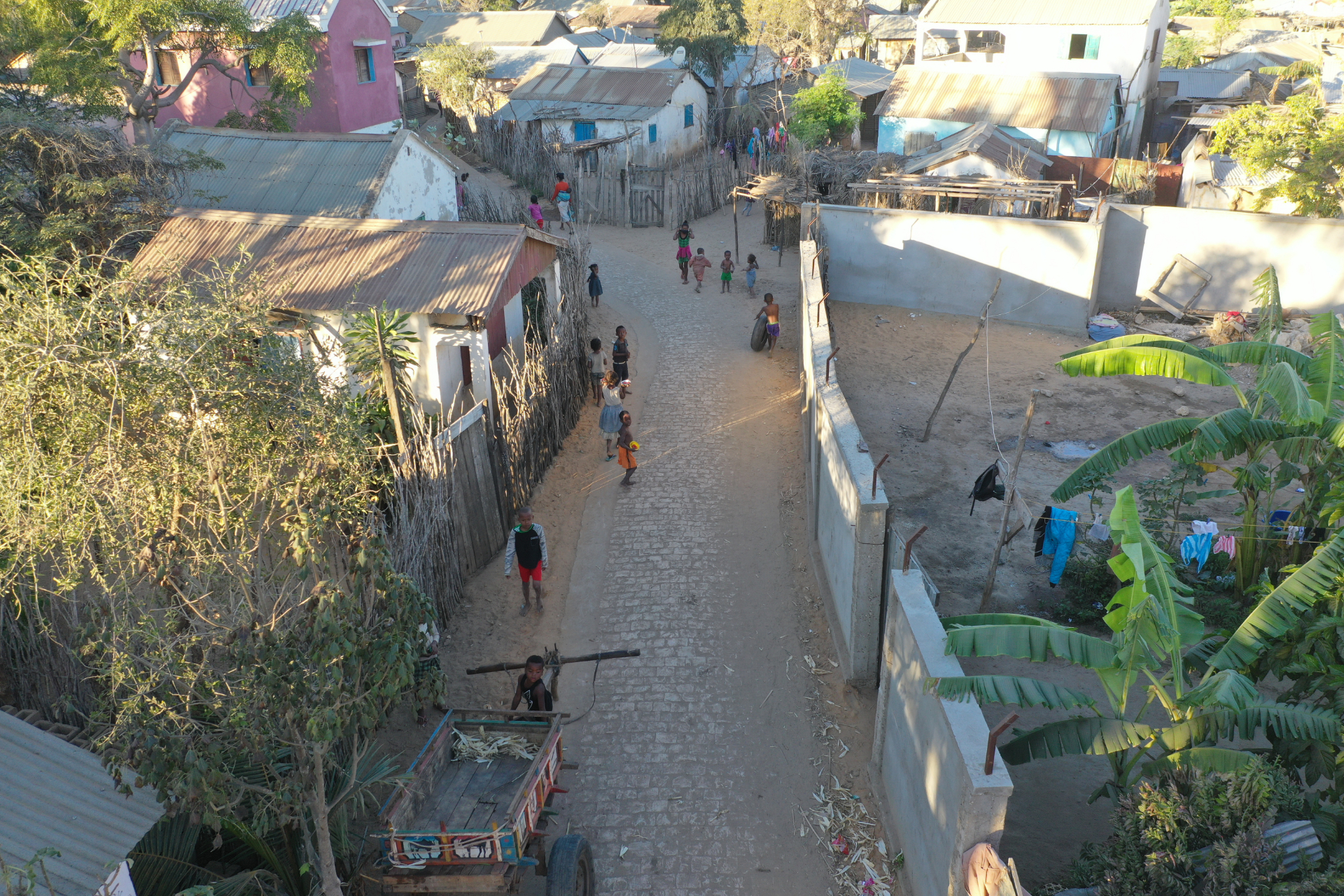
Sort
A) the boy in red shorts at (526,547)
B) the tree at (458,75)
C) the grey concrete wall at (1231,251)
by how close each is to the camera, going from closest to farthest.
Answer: the boy in red shorts at (526,547), the grey concrete wall at (1231,251), the tree at (458,75)

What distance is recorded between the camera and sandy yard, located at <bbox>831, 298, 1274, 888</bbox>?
21.7 feet

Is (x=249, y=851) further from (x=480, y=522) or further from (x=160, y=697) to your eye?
(x=480, y=522)

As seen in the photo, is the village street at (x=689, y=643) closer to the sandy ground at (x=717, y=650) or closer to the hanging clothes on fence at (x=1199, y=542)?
the sandy ground at (x=717, y=650)

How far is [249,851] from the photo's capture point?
5641 millimetres

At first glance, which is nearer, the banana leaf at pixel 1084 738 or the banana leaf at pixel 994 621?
the banana leaf at pixel 1084 738

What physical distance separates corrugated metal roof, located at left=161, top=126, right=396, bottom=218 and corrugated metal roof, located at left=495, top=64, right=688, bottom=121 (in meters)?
12.0

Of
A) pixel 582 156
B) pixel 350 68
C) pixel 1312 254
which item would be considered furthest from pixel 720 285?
pixel 350 68

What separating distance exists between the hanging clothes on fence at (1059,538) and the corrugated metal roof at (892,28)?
Result: 38405 millimetres

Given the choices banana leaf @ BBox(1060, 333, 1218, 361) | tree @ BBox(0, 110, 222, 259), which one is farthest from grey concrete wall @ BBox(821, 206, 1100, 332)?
tree @ BBox(0, 110, 222, 259)

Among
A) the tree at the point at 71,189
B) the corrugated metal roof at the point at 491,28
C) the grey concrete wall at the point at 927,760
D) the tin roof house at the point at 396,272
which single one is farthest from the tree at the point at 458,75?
the grey concrete wall at the point at 927,760

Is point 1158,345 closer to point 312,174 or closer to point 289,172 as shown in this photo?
point 312,174

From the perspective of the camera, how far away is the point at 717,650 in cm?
842

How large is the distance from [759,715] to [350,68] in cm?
2300

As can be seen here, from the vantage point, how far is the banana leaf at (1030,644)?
529 cm
